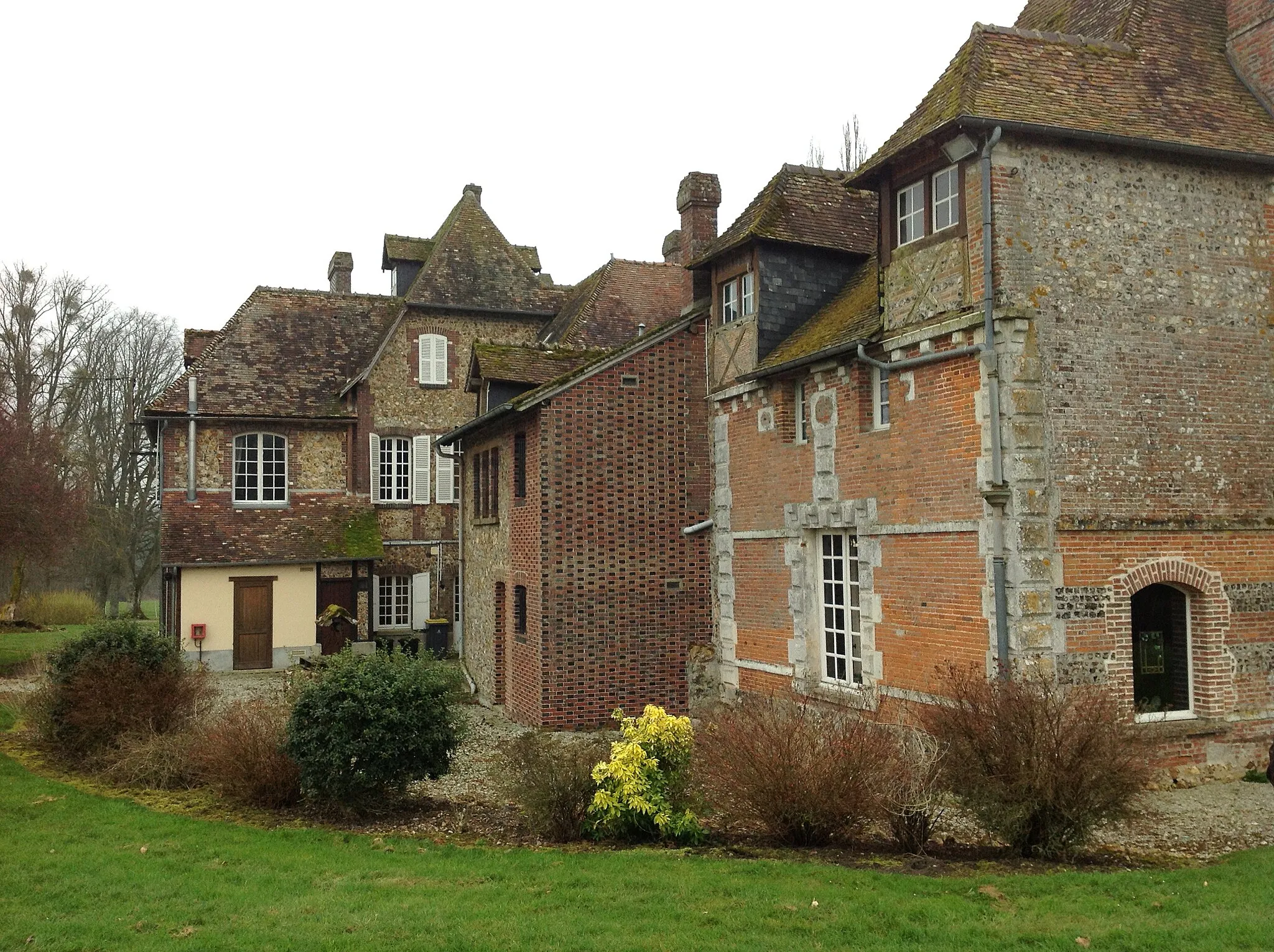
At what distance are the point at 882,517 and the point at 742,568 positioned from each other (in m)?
3.56

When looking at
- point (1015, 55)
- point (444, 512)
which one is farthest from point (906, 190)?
point (444, 512)

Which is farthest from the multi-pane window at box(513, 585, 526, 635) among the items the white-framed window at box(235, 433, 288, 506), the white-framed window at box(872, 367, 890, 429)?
the white-framed window at box(235, 433, 288, 506)

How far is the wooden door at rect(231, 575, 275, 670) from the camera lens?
24.3 m

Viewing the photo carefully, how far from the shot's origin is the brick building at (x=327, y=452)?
2428 cm

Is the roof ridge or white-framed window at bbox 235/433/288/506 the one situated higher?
the roof ridge

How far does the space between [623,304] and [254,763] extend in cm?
1419

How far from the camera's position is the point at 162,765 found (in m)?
12.0

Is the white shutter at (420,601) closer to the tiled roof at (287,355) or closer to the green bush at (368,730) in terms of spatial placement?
the tiled roof at (287,355)

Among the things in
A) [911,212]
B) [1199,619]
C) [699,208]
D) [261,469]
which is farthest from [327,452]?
[1199,619]

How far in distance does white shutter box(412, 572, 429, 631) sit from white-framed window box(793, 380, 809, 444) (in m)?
14.6

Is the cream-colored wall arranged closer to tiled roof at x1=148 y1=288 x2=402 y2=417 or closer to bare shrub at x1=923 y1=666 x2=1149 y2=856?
tiled roof at x1=148 y1=288 x2=402 y2=417

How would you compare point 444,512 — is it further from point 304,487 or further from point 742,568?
point 742,568

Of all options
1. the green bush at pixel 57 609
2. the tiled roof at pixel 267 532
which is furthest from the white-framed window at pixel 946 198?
the green bush at pixel 57 609

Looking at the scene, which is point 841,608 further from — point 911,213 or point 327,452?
point 327,452
